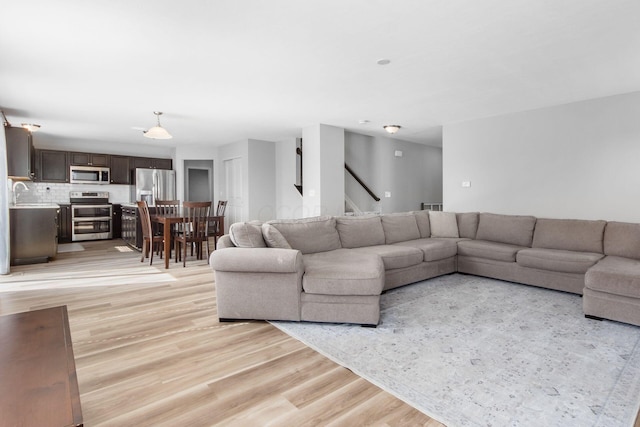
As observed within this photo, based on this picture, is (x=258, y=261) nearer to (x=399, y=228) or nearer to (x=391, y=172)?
(x=399, y=228)

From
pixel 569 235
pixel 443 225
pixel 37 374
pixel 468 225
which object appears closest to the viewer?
pixel 37 374

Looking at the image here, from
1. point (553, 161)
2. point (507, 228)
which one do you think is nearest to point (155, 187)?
point (507, 228)

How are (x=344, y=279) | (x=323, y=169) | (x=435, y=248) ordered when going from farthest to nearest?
1. (x=323, y=169)
2. (x=435, y=248)
3. (x=344, y=279)

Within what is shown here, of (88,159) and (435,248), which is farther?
(88,159)

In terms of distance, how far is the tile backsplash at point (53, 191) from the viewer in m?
7.52

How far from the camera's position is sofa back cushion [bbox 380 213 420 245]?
4.62 meters

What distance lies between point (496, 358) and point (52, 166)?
926 centimetres

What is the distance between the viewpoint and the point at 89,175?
7914 mm

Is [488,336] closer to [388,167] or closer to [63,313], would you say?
[63,313]

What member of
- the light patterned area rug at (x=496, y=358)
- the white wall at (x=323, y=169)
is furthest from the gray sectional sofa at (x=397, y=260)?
the white wall at (x=323, y=169)

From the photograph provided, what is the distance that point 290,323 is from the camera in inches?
113

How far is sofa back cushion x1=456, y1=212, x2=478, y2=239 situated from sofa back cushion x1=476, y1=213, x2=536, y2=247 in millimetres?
81

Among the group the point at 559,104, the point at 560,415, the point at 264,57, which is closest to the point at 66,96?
the point at 264,57

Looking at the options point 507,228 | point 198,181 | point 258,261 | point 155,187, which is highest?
point 198,181
